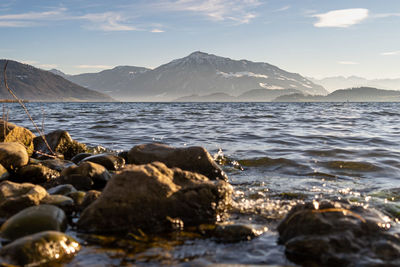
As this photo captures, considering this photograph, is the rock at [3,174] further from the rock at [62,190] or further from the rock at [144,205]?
the rock at [144,205]

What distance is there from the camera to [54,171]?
726 cm

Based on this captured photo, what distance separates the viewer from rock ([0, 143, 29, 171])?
694 cm

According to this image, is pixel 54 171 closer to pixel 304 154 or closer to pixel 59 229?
pixel 59 229

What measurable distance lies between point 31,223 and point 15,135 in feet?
21.5

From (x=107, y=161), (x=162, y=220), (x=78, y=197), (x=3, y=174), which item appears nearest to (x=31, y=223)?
(x=78, y=197)

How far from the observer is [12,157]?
703cm

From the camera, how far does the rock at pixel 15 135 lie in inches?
360

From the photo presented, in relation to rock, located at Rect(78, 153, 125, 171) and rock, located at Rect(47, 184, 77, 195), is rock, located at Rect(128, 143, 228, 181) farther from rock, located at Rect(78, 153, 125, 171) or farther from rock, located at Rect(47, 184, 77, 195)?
rock, located at Rect(47, 184, 77, 195)

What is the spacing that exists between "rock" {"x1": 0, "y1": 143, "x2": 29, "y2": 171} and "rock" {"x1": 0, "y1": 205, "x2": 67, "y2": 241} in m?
3.35

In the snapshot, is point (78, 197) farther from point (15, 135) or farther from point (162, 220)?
point (15, 135)

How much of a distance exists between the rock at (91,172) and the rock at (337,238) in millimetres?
3753

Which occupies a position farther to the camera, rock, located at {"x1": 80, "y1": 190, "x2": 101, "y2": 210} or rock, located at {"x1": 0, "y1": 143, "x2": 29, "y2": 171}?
rock, located at {"x1": 0, "y1": 143, "x2": 29, "y2": 171}

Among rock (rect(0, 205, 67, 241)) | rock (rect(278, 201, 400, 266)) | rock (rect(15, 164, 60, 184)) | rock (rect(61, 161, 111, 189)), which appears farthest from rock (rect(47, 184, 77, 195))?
rock (rect(278, 201, 400, 266))

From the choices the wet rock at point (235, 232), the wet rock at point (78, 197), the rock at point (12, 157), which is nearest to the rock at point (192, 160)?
the wet rock at point (78, 197)
